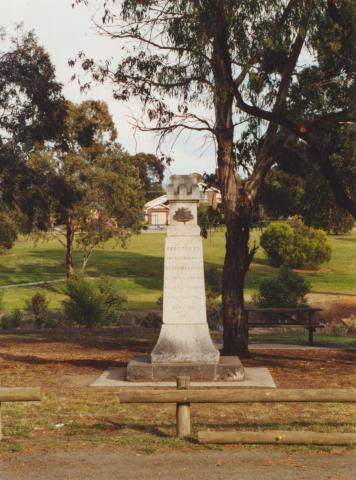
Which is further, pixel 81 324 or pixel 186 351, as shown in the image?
pixel 81 324

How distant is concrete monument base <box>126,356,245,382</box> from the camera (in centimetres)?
1305

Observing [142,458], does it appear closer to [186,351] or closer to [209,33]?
[186,351]

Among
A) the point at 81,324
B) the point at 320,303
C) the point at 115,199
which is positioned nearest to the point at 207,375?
the point at 81,324

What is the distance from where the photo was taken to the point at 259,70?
17938 mm

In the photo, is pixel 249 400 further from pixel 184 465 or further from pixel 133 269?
pixel 133 269

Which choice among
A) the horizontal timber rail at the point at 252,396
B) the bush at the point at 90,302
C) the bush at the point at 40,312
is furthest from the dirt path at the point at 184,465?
the bush at the point at 40,312

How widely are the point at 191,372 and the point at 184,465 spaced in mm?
5393

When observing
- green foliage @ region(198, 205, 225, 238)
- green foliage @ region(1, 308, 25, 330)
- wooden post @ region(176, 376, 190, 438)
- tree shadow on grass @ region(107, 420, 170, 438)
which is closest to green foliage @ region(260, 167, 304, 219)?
green foliage @ region(1, 308, 25, 330)

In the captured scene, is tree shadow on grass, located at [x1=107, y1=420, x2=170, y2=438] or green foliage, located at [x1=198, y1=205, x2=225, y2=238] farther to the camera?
green foliage, located at [x1=198, y1=205, x2=225, y2=238]

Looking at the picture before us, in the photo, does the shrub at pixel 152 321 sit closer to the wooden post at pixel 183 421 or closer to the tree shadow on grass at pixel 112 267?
the wooden post at pixel 183 421

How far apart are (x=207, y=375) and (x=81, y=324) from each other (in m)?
13.9

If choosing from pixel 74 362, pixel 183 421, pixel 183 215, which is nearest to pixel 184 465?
pixel 183 421

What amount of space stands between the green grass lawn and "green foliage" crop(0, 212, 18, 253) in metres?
1.49

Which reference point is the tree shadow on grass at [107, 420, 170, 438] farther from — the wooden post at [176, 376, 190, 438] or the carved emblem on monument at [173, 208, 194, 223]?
the carved emblem on monument at [173, 208, 194, 223]
